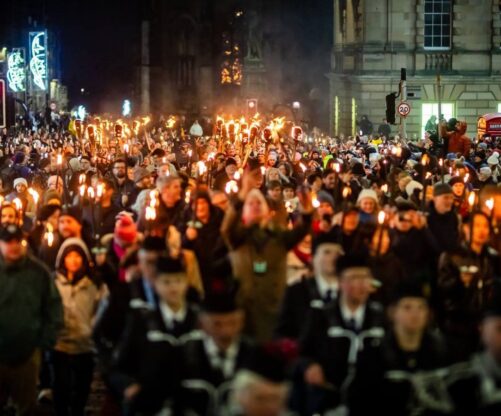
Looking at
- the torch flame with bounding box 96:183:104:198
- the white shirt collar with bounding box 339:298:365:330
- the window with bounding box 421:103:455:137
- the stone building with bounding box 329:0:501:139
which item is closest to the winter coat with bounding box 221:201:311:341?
the white shirt collar with bounding box 339:298:365:330

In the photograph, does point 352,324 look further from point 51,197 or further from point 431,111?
point 431,111

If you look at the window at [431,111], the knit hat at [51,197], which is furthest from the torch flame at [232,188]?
the window at [431,111]

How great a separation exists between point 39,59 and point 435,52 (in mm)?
22561

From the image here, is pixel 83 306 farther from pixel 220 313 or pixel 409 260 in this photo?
pixel 220 313

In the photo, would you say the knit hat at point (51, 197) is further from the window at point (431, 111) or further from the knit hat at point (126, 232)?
the window at point (431, 111)

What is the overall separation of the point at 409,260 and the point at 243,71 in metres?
57.2

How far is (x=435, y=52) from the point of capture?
47.5 metres

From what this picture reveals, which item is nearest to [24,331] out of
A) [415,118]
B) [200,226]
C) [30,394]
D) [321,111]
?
[30,394]

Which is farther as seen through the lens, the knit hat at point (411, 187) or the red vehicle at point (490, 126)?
the red vehicle at point (490, 126)

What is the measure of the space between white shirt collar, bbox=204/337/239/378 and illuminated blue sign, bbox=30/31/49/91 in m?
57.1

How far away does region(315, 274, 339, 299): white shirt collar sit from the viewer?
8813 mm

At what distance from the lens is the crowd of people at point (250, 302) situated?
23.8 feet

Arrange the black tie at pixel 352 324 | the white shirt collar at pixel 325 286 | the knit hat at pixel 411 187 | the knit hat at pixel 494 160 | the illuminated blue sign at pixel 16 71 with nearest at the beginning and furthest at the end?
the black tie at pixel 352 324 → the white shirt collar at pixel 325 286 → the knit hat at pixel 411 187 → the knit hat at pixel 494 160 → the illuminated blue sign at pixel 16 71

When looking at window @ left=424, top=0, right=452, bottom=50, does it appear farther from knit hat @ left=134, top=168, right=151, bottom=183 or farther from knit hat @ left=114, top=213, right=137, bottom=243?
knit hat @ left=114, top=213, right=137, bottom=243
